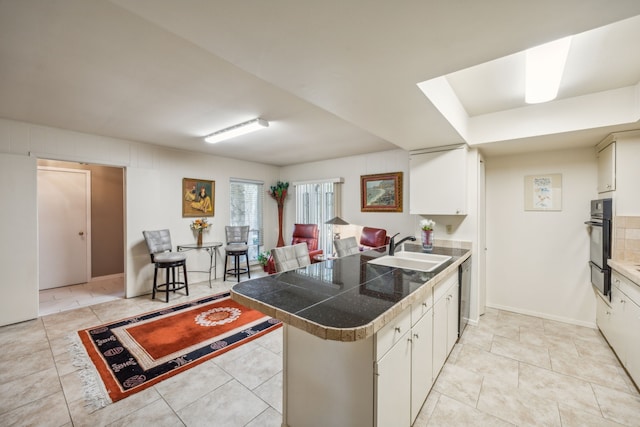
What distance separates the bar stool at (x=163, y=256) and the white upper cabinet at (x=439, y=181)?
3.53m

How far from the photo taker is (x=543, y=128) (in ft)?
8.55

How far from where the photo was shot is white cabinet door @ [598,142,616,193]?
2544mm

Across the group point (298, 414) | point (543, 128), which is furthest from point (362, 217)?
point (298, 414)

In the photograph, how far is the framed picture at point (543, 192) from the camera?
323 centimetres

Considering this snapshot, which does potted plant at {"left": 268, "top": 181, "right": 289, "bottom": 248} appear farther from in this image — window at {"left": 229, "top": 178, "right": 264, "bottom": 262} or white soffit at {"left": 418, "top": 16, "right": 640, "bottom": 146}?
white soffit at {"left": 418, "top": 16, "right": 640, "bottom": 146}

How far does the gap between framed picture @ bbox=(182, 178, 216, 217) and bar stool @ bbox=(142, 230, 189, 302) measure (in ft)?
2.07

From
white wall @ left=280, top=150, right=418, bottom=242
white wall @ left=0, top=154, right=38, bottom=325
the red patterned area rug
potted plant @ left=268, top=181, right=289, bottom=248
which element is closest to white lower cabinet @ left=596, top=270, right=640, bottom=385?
white wall @ left=280, top=150, right=418, bottom=242

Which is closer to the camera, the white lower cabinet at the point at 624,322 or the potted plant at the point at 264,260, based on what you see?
the white lower cabinet at the point at 624,322

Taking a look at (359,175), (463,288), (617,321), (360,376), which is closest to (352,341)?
(360,376)

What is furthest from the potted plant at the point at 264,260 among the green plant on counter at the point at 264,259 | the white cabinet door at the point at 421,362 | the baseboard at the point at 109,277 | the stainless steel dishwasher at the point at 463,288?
the white cabinet door at the point at 421,362

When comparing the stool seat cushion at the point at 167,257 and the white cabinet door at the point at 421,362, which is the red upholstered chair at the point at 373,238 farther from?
the stool seat cushion at the point at 167,257

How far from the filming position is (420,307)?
165 cm

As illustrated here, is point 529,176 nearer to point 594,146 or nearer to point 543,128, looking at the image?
point 594,146

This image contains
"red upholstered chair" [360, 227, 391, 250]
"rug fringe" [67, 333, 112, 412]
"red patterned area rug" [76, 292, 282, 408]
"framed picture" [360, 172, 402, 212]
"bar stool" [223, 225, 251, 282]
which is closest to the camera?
"rug fringe" [67, 333, 112, 412]
